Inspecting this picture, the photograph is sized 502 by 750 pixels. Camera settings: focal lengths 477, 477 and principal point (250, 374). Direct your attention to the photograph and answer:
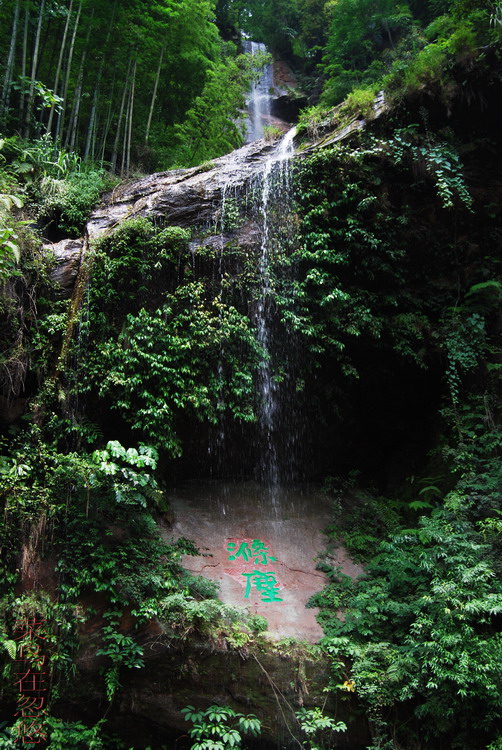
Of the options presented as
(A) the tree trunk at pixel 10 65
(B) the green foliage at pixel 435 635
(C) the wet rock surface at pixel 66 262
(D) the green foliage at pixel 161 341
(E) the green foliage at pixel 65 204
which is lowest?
(B) the green foliage at pixel 435 635

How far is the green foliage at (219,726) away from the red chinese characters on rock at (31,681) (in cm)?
131

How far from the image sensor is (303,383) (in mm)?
7344

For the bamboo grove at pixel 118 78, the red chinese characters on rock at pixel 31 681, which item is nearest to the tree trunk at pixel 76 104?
the bamboo grove at pixel 118 78

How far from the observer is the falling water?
7262 mm

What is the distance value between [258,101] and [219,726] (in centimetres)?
2101

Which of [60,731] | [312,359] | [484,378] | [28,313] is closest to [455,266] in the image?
[484,378]

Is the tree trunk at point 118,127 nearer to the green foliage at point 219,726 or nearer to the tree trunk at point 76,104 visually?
the tree trunk at point 76,104

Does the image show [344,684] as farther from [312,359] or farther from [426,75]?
[426,75]

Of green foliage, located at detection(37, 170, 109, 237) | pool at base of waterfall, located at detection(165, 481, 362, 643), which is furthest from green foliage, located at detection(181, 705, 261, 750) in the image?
green foliage, located at detection(37, 170, 109, 237)

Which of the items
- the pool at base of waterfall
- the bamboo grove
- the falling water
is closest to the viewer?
the pool at base of waterfall

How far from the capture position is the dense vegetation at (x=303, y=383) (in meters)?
4.54

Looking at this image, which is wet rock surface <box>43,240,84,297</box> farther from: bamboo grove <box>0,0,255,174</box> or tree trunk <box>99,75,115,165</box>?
tree trunk <box>99,75,115,165</box>

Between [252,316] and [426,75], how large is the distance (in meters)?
4.87

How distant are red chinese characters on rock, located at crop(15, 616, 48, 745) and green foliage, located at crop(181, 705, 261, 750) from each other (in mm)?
1312
